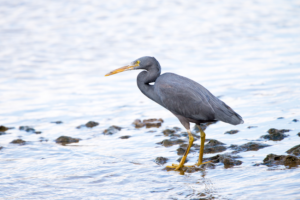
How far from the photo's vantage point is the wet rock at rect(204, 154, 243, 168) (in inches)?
220

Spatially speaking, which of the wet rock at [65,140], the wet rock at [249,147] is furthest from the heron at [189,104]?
the wet rock at [65,140]

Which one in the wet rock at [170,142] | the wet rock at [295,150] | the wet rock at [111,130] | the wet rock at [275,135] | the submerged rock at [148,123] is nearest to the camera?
the wet rock at [295,150]

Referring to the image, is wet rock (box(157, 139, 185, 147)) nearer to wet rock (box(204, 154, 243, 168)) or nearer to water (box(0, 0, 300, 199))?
water (box(0, 0, 300, 199))

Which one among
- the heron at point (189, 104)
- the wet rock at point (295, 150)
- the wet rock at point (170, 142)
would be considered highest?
the heron at point (189, 104)

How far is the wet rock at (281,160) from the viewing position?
5.30 meters

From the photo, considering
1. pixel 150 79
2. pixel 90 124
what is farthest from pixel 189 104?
pixel 90 124

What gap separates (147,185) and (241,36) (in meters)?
11.6

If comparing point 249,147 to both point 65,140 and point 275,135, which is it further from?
point 65,140

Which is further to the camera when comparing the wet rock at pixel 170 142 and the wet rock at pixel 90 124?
the wet rock at pixel 90 124

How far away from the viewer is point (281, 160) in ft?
17.7

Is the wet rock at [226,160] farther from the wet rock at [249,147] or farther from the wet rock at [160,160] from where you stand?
the wet rock at [160,160]

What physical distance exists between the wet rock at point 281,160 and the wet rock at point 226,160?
0.36m

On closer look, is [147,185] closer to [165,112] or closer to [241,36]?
[165,112]

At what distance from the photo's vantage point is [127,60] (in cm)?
1333
